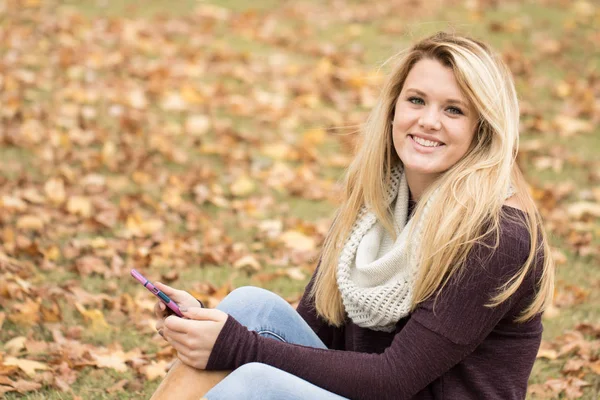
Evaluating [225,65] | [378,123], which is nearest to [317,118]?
[225,65]

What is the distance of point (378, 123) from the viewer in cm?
260

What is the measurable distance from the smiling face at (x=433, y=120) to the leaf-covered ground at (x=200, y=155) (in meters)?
0.36

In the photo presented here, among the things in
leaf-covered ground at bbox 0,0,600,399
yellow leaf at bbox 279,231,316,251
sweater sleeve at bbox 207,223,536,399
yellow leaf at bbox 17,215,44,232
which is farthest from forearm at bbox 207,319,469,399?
yellow leaf at bbox 17,215,44,232

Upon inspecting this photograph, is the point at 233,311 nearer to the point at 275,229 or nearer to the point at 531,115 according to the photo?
the point at 275,229

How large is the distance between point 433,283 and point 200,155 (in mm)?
3591

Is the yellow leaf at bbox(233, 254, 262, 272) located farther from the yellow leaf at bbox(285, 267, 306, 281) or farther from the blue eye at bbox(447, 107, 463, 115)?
the blue eye at bbox(447, 107, 463, 115)

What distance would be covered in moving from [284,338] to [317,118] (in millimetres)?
3835

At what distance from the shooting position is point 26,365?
3021 mm

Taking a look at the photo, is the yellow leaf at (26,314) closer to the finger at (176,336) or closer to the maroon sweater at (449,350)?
the finger at (176,336)

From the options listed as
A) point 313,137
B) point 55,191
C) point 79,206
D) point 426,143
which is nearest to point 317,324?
point 426,143

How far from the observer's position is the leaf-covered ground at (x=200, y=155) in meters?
3.44

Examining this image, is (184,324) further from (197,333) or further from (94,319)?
(94,319)

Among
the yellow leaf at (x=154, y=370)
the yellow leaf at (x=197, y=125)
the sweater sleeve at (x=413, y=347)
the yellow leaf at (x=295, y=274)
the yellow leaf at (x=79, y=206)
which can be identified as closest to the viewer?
the sweater sleeve at (x=413, y=347)

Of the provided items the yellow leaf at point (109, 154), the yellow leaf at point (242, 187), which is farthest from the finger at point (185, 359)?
the yellow leaf at point (109, 154)
